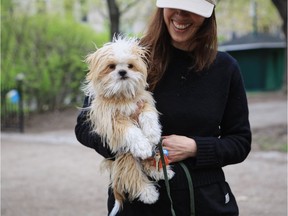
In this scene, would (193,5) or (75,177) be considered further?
(75,177)

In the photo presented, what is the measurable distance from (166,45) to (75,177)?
632 cm

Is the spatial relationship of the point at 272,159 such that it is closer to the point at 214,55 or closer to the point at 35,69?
the point at 214,55

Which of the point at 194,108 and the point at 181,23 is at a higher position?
the point at 181,23

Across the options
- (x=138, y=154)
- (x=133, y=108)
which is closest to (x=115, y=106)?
(x=133, y=108)

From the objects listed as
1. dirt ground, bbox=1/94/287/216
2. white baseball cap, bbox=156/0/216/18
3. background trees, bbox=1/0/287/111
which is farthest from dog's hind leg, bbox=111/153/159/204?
background trees, bbox=1/0/287/111

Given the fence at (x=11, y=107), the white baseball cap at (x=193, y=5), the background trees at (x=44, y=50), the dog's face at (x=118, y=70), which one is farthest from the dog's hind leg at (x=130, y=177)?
the background trees at (x=44, y=50)

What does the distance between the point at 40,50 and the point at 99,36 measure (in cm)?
401

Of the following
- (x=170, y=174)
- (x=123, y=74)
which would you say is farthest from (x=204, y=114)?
(x=123, y=74)

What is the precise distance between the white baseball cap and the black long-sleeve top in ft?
0.84

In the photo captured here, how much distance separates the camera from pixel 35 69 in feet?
53.7

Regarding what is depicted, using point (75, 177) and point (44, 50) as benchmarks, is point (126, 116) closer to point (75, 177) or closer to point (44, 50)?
point (75, 177)

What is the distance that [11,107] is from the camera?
1493 centimetres

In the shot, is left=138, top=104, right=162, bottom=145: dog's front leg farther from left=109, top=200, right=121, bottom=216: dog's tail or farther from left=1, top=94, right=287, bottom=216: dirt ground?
left=1, top=94, right=287, bottom=216: dirt ground

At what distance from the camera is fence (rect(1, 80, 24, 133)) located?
1456 cm
